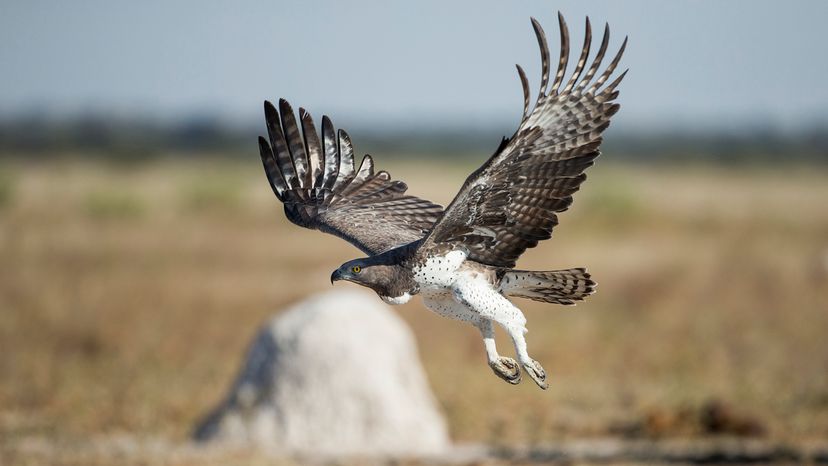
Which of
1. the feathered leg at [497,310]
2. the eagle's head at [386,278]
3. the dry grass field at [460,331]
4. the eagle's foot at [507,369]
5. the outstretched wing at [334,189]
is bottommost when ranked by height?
the dry grass field at [460,331]

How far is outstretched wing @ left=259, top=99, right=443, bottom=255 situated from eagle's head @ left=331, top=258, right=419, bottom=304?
64 cm

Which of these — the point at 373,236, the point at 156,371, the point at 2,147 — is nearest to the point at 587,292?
the point at 373,236

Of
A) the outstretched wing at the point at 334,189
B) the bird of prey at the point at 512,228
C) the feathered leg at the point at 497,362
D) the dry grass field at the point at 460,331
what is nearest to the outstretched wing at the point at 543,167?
the bird of prey at the point at 512,228

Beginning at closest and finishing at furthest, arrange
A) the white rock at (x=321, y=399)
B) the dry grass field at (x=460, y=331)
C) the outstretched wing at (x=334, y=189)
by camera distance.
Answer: the outstretched wing at (x=334, y=189) → the white rock at (x=321, y=399) → the dry grass field at (x=460, y=331)

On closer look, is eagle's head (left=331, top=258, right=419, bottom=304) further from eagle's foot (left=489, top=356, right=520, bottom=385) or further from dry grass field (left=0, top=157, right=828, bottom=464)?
dry grass field (left=0, top=157, right=828, bottom=464)

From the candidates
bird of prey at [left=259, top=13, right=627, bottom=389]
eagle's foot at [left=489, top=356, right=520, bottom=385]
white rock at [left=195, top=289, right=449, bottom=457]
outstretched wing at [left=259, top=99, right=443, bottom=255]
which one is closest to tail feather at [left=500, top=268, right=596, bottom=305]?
bird of prey at [left=259, top=13, right=627, bottom=389]

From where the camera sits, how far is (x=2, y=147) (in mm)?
91000

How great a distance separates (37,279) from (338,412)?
9942mm

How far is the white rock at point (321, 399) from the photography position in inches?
503

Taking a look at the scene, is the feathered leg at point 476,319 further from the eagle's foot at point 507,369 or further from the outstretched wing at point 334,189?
the outstretched wing at point 334,189

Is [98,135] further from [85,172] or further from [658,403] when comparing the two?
[658,403]

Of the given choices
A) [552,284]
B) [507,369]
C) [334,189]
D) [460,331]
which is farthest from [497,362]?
[460,331]

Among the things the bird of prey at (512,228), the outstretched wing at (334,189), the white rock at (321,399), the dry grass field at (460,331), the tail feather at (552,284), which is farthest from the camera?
the dry grass field at (460,331)

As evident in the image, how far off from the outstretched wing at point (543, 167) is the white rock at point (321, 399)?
708 centimetres
